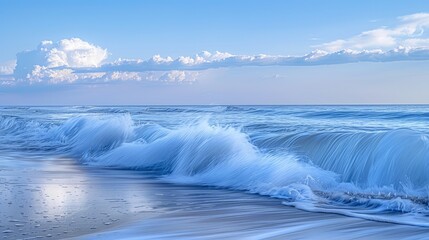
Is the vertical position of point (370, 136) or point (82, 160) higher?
point (370, 136)

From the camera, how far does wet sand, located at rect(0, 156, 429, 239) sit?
16.3 feet

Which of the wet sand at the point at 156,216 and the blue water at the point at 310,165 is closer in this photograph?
the wet sand at the point at 156,216

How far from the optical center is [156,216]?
5754 millimetres

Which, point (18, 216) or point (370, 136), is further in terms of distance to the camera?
point (370, 136)

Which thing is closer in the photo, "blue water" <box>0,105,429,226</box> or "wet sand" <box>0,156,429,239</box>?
"wet sand" <box>0,156,429,239</box>

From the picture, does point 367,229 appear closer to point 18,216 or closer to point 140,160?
point 18,216

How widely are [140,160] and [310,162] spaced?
4.09 m

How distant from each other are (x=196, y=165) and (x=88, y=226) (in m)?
4.64

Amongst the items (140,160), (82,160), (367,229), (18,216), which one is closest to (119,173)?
(140,160)

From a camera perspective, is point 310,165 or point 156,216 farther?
point 310,165

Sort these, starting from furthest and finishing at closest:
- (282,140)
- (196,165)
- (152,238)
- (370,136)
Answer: (282,140) < (196,165) < (370,136) < (152,238)

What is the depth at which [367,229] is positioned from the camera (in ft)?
16.9

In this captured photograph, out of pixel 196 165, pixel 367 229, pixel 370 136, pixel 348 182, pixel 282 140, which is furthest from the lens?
pixel 282 140

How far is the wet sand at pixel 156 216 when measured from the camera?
496 centimetres
